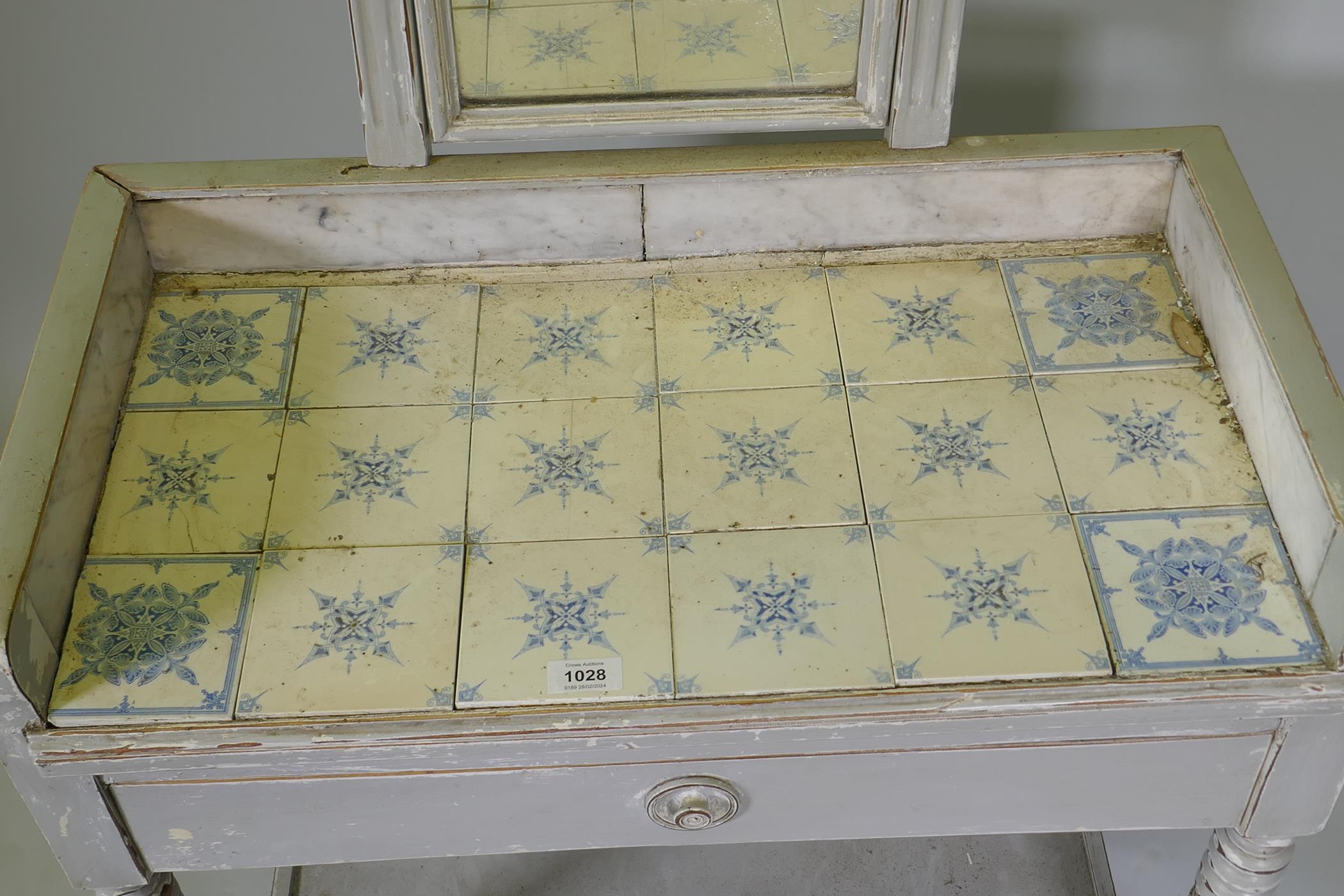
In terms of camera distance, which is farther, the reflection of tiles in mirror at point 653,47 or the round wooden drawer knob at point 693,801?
the reflection of tiles in mirror at point 653,47

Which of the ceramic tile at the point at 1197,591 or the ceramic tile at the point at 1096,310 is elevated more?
the ceramic tile at the point at 1096,310

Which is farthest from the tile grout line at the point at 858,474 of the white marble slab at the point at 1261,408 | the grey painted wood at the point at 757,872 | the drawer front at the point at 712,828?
the grey painted wood at the point at 757,872

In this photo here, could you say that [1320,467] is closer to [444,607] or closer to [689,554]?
[689,554]

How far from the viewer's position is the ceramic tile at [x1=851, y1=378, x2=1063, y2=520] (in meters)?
1.25

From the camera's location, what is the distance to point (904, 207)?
1.44 metres

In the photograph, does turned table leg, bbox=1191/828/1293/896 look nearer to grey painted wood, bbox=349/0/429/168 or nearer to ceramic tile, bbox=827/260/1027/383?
ceramic tile, bbox=827/260/1027/383

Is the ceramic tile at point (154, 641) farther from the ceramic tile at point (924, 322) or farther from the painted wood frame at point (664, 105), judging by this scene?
the ceramic tile at point (924, 322)

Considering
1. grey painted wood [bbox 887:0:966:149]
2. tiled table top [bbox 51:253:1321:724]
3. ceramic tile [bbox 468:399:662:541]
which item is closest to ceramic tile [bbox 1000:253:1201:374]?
tiled table top [bbox 51:253:1321:724]

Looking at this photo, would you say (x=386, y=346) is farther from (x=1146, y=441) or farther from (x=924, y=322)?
(x=1146, y=441)

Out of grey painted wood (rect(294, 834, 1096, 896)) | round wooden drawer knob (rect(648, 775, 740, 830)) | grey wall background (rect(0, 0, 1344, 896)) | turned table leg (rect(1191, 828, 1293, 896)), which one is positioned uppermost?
grey wall background (rect(0, 0, 1344, 896))

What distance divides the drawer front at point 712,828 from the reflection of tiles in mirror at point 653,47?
0.65m

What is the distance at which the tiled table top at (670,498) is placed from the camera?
1150mm

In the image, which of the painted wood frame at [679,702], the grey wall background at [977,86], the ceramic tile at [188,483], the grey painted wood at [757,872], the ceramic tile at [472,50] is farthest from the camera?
the grey painted wood at [757,872]

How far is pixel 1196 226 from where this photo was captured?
1.38 meters
